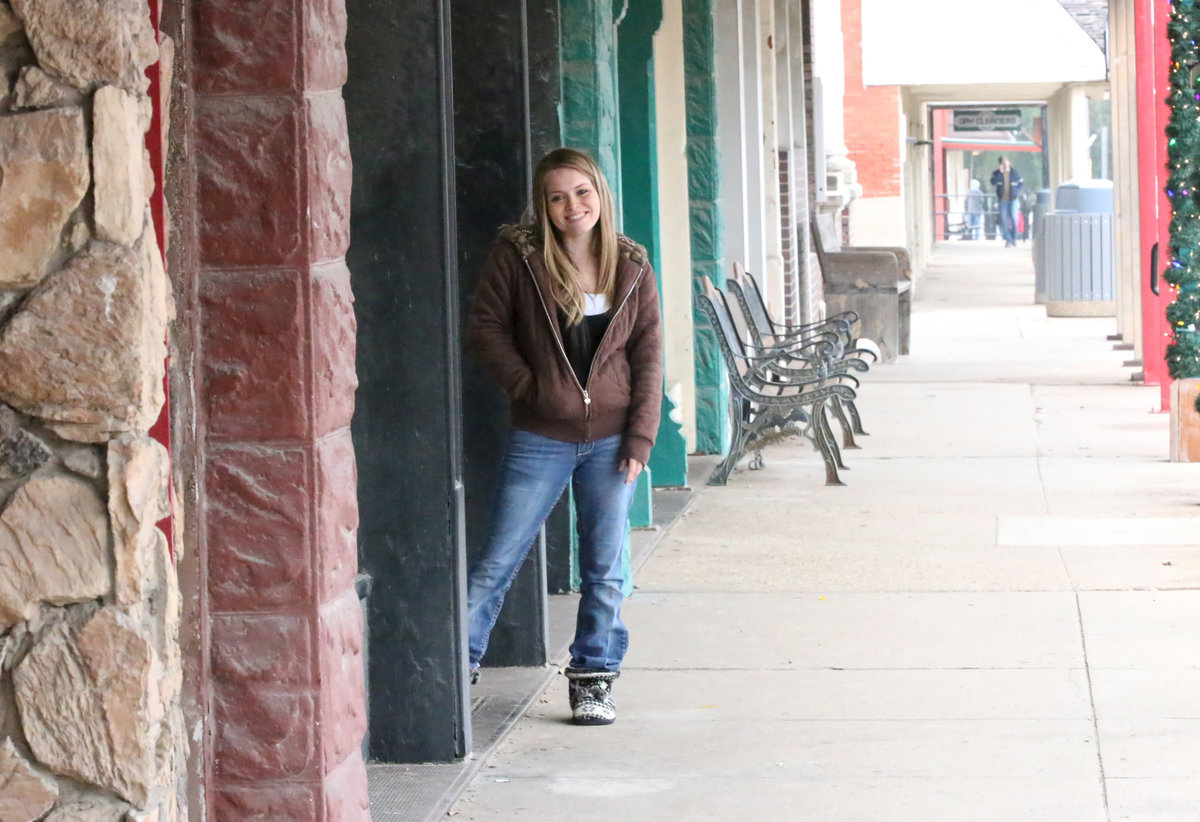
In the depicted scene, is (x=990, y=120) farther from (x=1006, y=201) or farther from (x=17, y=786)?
(x=17, y=786)

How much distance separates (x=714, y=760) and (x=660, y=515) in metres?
3.80

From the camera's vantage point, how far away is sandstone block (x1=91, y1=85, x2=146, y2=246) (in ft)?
9.07

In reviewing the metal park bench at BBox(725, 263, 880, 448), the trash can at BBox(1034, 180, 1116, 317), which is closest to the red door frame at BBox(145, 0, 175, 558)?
the metal park bench at BBox(725, 263, 880, 448)

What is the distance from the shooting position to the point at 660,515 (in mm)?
8547

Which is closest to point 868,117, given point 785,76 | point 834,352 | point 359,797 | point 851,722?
point 785,76

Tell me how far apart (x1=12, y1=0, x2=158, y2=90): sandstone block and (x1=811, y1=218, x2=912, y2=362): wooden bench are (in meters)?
13.3

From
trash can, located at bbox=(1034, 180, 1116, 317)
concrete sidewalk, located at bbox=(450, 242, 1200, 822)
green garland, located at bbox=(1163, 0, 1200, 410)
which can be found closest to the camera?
concrete sidewalk, located at bbox=(450, 242, 1200, 822)

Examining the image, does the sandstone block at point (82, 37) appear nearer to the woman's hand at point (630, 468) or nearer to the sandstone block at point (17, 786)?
the sandstone block at point (17, 786)

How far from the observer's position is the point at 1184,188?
9852mm

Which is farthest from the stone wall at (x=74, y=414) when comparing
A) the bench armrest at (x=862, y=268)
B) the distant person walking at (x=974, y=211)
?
the distant person walking at (x=974, y=211)

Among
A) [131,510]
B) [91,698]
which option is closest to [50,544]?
[131,510]

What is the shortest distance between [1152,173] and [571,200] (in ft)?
29.0

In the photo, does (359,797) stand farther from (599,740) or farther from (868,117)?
(868,117)

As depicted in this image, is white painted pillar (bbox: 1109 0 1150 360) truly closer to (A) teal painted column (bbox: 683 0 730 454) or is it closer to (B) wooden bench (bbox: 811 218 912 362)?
(B) wooden bench (bbox: 811 218 912 362)
